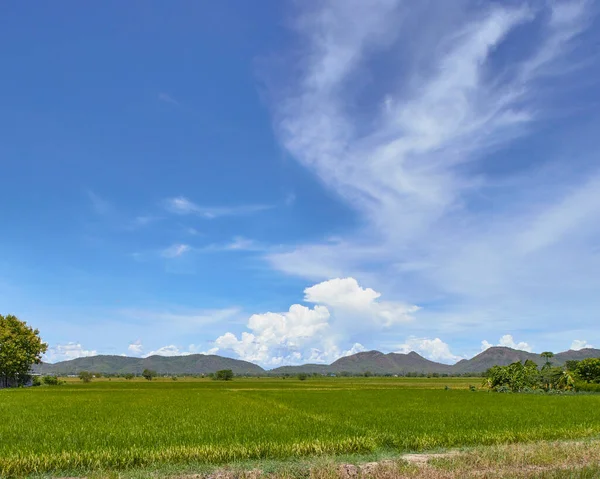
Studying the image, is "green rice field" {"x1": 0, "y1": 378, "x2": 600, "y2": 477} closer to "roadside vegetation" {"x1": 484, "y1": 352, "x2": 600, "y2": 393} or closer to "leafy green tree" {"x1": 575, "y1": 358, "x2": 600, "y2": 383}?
"roadside vegetation" {"x1": 484, "y1": 352, "x2": 600, "y2": 393}

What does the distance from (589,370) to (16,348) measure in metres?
92.1

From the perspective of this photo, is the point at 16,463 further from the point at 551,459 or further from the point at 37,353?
the point at 37,353

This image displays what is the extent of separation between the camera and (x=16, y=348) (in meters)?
77.6

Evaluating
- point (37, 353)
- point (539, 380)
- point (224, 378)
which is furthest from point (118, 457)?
point (224, 378)

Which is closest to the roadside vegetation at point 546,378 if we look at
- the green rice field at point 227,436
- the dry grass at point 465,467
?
the green rice field at point 227,436

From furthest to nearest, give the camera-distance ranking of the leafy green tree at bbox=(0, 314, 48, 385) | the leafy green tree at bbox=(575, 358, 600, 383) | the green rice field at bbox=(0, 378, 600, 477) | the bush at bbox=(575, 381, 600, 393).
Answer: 1. the leafy green tree at bbox=(0, 314, 48, 385)
2. the leafy green tree at bbox=(575, 358, 600, 383)
3. the bush at bbox=(575, 381, 600, 393)
4. the green rice field at bbox=(0, 378, 600, 477)

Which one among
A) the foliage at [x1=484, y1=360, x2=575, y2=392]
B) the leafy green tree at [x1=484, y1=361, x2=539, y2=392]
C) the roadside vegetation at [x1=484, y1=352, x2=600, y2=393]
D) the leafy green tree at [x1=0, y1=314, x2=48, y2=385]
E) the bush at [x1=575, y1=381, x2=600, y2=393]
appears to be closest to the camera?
the bush at [x1=575, y1=381, x2=600, y2=393]

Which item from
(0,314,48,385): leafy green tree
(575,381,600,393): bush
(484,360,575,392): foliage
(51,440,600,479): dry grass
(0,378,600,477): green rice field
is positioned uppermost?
(0,314,48,385): leafy green tree

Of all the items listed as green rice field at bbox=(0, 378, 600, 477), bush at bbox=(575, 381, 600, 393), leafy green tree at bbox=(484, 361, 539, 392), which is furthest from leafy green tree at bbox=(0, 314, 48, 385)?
bush at bbox=(575, 381, 600, 393)

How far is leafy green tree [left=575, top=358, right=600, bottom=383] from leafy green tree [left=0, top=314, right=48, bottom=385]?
90.2m

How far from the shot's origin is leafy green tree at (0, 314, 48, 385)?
3024 inches

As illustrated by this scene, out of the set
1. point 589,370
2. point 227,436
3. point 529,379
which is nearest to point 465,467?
point 227,436

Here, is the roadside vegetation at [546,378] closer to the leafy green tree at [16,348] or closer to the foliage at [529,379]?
the foliage at [529,379]

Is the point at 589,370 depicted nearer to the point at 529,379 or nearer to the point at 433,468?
the point at 529,379
